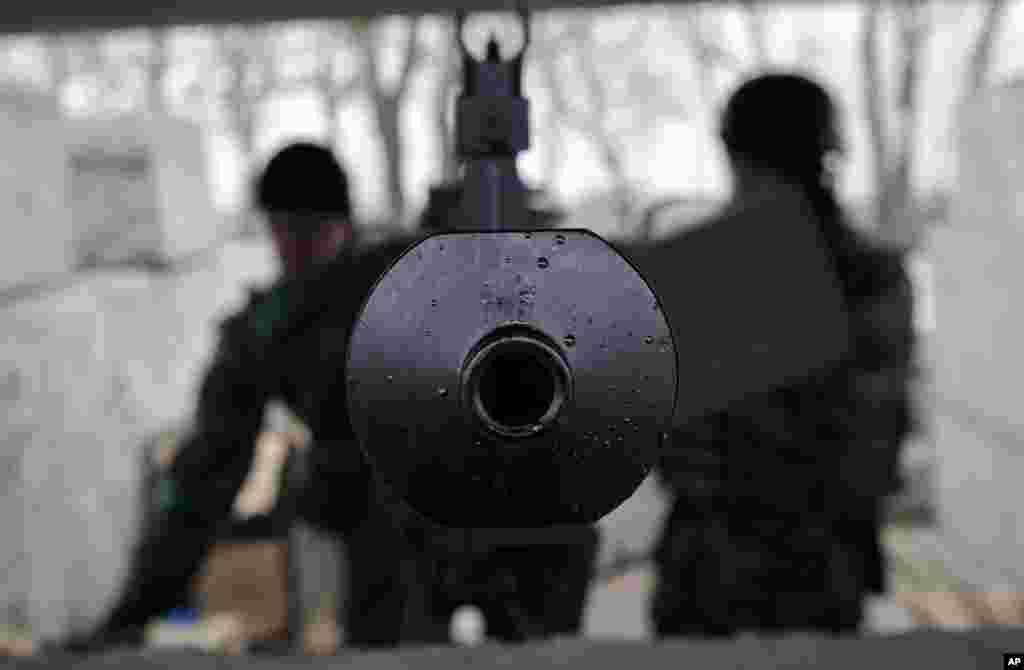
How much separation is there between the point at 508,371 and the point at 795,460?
1817mm

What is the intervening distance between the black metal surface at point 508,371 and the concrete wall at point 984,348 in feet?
18.0

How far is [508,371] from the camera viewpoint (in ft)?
2.26

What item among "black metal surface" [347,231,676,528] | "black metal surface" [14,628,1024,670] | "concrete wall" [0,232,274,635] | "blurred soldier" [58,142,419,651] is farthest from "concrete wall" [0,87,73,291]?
"black metal surface" [347,231,676,528]

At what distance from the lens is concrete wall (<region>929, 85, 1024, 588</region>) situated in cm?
585

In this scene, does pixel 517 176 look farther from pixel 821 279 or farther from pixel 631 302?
pixel 821 279

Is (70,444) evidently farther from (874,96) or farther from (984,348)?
(874,96)

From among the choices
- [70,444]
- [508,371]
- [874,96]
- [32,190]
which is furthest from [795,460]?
[874,96]

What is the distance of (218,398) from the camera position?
2.62 metres

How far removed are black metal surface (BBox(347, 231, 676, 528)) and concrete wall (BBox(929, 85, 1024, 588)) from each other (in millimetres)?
5476

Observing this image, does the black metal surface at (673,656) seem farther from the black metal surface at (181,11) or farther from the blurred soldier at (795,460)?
the blurred soldier at (795,460)

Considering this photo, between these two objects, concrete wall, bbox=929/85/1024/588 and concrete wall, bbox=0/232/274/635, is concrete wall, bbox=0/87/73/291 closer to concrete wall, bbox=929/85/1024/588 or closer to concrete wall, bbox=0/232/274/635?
concrete wall, bbox=0/232/274/635

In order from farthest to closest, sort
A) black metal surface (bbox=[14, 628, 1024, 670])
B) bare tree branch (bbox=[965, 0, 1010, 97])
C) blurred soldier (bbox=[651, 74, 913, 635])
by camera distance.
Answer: bare tree branch (bbox=[965, 0, 1010, 97]) < blurred soldier (bbox=[651, 74, 913, 635]) < black metal surface (bbox=[14, 628, 1024, 670])

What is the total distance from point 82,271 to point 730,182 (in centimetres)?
633

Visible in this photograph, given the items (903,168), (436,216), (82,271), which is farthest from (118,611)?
(903,168)
